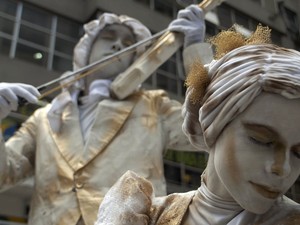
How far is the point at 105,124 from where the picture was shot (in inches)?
69.6

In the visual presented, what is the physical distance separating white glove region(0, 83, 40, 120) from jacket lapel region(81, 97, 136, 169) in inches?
9.0

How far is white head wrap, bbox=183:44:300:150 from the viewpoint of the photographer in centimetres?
72

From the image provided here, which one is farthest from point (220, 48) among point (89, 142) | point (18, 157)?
point (18, 157)

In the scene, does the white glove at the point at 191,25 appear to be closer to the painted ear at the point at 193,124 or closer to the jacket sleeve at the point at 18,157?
the jacket sleeve at the point at 18,157

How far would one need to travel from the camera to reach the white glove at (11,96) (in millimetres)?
1664

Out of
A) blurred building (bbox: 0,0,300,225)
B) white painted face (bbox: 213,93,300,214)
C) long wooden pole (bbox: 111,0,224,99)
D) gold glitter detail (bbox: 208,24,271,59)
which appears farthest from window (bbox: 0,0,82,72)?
white painted face (bbox: 213,93,300,214)

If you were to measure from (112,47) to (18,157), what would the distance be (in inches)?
22.2

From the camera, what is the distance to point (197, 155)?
4.95 metres

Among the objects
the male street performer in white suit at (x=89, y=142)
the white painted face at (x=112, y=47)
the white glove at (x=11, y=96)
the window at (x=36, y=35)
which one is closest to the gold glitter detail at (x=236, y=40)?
the male street performer in white suit at (x=89, y=142)

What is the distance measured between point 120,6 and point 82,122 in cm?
356

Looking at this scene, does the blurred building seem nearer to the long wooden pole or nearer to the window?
the window

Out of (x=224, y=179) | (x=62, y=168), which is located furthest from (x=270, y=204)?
(x=62, y=168)

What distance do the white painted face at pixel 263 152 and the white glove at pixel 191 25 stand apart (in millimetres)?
1132

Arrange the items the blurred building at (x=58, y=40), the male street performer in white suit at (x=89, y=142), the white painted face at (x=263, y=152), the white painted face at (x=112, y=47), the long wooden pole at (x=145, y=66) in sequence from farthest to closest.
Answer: the blurred building at (x=58, y=40) → the white painted face at (x=112, y=47) → the long wooden pole at (x=145, y=66) → the male street performer in white suit at (x=89, y=142) → the white painted face at (x=263, y=152)
